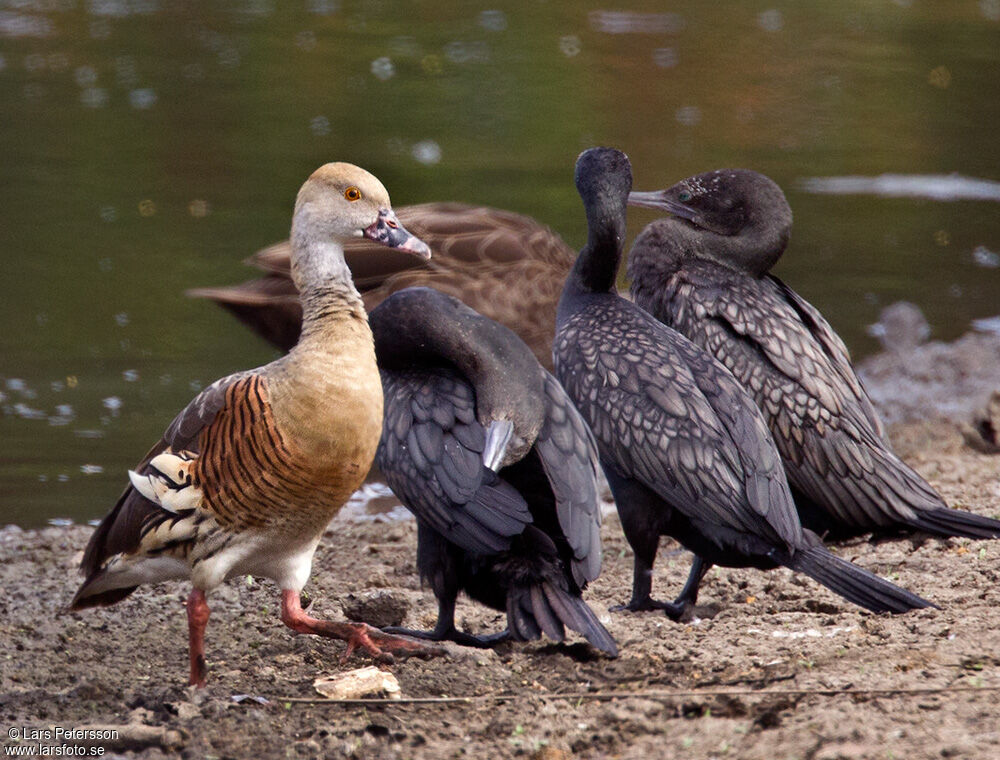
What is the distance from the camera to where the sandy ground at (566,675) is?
362 cm

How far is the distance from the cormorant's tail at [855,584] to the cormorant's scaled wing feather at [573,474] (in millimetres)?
680

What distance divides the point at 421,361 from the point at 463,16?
13.0 m

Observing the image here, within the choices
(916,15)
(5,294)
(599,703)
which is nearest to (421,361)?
(599,703)

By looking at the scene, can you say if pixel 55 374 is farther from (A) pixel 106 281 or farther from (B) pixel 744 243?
(B) pixel 744 243

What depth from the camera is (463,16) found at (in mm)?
17266

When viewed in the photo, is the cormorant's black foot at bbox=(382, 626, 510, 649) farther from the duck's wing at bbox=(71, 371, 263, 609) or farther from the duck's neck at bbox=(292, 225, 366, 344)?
the duck's neck at bbox=(292, 225, 366, 344)

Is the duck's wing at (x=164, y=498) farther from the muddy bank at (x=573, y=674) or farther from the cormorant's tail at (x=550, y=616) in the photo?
the cormorant's tail at (x=550, y=616)

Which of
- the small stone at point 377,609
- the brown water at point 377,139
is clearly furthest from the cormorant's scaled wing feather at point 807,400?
the brown water at point 377,139

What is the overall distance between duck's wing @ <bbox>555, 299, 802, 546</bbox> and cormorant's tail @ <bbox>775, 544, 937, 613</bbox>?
0.09 m

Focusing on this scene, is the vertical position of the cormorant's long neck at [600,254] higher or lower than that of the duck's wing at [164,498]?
higher

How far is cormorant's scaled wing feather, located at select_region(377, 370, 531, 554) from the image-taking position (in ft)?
14.3

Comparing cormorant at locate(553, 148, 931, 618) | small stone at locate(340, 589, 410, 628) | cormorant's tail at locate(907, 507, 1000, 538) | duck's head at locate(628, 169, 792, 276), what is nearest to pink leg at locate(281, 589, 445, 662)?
small stone at locate(340, 589, 410, 628)

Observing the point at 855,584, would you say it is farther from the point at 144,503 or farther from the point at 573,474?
the point at 144,503

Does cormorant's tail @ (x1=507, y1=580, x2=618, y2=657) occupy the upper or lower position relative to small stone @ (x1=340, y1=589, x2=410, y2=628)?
upper
